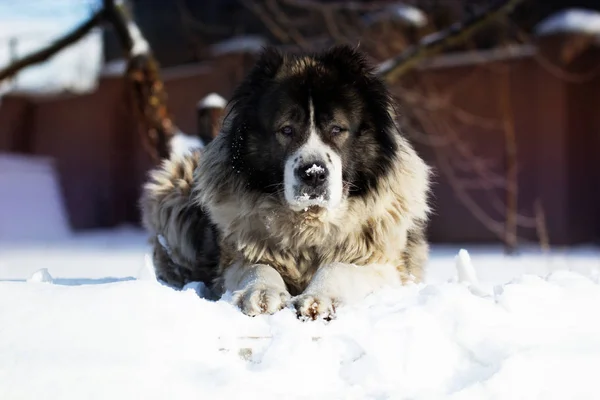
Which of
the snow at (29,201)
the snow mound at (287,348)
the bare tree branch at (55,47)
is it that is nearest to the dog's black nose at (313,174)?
the snow mound at (287,348)

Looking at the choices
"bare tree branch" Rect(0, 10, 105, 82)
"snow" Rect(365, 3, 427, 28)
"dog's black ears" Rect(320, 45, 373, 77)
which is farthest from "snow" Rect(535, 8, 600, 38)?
"dog's black ears" Rect(320, 45, 373, 77)

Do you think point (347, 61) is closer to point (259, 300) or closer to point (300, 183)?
point (300, 183)

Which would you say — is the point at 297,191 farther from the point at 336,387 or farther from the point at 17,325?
the point at 17,325

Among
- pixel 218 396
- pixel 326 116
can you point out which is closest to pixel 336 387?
pixel 218 396

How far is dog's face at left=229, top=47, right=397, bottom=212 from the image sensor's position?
124 inches

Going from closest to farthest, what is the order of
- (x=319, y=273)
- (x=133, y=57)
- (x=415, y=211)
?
(x=319, y=273)
(x=415, y=211)
(x=133, y=57)

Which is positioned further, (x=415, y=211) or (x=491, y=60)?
(x=491, y=60)

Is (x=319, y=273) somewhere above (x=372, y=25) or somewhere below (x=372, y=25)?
below

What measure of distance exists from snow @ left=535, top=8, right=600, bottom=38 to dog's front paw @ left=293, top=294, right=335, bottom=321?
28.2 feet

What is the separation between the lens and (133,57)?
6.99m

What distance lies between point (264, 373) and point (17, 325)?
83cm

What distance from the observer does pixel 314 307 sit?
8.53 feet

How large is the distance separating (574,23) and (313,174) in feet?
27.1

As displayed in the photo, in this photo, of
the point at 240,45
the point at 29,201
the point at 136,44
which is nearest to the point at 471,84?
the point at 240,45
